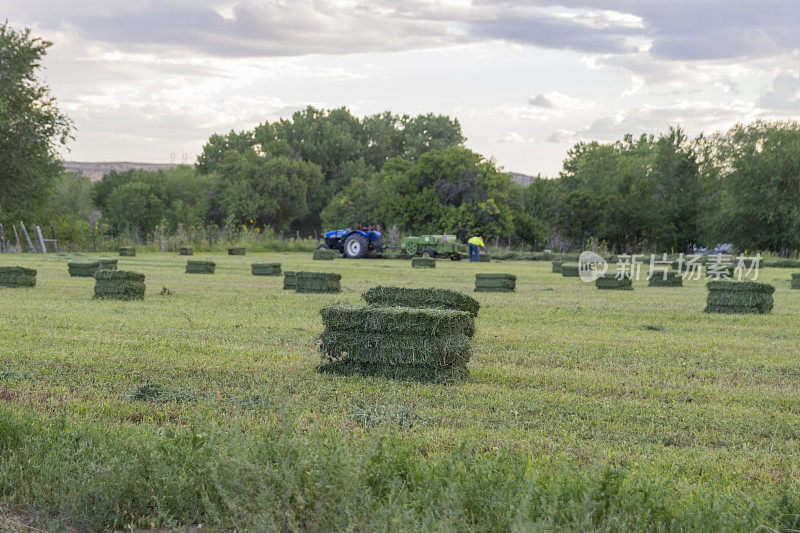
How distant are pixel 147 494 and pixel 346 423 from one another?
183 cm

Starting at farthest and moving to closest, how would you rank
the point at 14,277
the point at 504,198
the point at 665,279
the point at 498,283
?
1. the point at 504,198
2. the point at 665,279
3. the point at 498,283
4. the point at 14,277

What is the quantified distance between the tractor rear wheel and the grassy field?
28762 millimetres

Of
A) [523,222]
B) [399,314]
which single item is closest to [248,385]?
[399,314]

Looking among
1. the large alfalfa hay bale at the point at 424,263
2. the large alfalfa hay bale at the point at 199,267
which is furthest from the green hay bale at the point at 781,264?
the large alfalfa hay bale at the point at 199,267

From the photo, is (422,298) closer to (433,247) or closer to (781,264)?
(433,247)

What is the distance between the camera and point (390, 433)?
5559 millimetres

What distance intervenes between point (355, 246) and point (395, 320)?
3369cm

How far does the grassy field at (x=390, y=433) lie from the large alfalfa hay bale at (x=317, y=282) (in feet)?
21.8

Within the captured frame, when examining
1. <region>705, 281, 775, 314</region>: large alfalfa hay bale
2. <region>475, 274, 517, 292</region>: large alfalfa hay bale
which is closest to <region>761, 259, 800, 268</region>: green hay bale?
<region>475, 274, 517, 292</region>: large alfalfa hay bale

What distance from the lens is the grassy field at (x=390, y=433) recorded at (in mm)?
4098

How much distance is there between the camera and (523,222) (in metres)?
56.8

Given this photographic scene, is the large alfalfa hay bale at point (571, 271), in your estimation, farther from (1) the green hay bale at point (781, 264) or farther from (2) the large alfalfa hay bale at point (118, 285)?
(1) the green hay bale at point (781, 264)

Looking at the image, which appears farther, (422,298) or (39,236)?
(39,236)

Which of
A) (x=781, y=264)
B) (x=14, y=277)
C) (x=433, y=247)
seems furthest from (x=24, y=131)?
(x=781, y=264)
